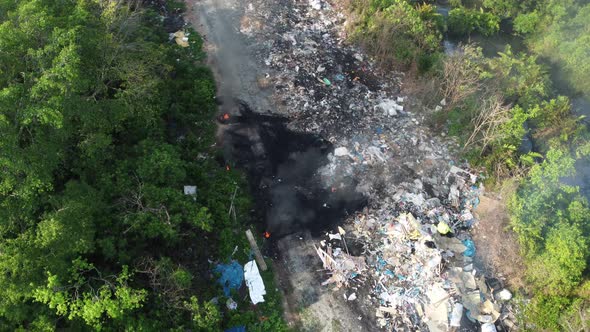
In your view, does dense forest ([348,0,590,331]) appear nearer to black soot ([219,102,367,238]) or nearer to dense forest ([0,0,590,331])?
dense forest ([0,0,590,331])

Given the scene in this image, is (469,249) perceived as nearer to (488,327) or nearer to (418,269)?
(418,269)

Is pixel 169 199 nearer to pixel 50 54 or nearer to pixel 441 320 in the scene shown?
pixel 50 54

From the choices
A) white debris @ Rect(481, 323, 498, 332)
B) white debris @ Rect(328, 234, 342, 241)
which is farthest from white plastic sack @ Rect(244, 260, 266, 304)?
white debris @ Rect(481, 323, 498, 332)

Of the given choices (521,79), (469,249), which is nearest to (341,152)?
(469,249)

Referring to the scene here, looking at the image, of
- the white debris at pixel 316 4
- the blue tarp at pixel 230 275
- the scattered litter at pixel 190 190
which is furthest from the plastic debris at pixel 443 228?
the white debris at pixel 316 4

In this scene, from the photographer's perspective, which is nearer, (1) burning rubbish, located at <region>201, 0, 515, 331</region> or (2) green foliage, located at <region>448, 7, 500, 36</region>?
(1) burning rubbish, located at <region>201, 0, 515, 331</region>
